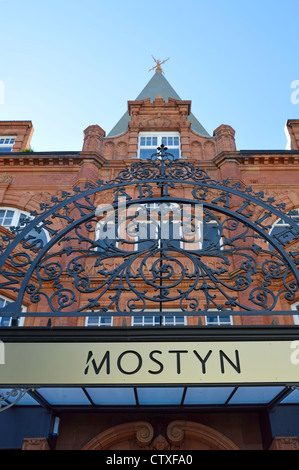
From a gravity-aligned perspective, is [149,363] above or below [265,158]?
below

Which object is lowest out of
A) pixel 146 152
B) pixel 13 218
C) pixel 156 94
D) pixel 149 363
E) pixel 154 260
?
pixel 149 363

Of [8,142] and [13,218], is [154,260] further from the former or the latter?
[8,142]

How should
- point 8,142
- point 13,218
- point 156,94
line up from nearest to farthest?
1. point 13,218
2. point 8,142
3. point 156,94

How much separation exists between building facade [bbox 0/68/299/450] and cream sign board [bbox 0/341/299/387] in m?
0.02

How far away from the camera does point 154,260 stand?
38.7 ft

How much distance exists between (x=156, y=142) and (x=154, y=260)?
6464 mm

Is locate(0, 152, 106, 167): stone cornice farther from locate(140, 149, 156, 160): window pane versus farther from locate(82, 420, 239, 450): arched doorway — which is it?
locate(82, 420, 239, 450): arched doorway

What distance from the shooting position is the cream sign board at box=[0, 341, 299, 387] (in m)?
4.93

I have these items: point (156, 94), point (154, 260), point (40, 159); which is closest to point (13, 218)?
point (40, 159)

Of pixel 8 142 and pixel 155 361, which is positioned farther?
pixel 8 142

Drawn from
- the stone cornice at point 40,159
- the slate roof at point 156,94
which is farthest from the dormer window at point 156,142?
the slate roof at point 156,94

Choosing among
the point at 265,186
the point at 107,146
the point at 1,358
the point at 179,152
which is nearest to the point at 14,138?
the point at 107,146

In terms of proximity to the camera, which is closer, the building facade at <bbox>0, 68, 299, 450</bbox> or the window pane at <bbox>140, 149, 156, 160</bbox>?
the building facade at <bbox>0, 68, 299, 450</bbox>

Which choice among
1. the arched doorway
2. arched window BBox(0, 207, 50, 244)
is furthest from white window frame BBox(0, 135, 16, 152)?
the arched doorway
